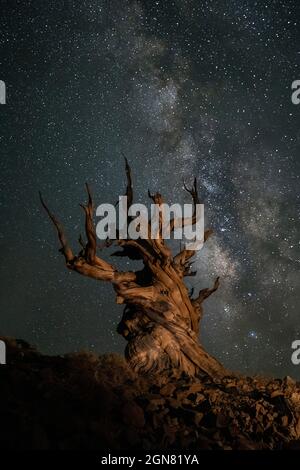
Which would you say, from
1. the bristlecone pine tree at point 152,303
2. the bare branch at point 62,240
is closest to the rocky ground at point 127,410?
the bristlecone pine tree at point 152,303

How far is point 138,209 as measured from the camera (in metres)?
11.3

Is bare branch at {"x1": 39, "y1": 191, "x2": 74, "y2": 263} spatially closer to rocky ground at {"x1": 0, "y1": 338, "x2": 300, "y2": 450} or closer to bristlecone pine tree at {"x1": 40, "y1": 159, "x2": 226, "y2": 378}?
bristlecone pine tree at {"x1": 40, "y1": 159, "x2": 226, "y2": 378}

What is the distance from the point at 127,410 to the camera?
539 cm

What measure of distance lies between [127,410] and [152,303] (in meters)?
5.06

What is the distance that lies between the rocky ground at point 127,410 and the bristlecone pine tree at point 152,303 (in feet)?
3.92

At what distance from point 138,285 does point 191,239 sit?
280 centimetres

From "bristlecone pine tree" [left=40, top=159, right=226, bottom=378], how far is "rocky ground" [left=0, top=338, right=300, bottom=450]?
1193mm

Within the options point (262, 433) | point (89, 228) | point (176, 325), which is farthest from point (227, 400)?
point (89, 228)

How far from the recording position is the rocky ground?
4.70 meters

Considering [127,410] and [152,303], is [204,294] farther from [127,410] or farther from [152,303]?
[127,410]

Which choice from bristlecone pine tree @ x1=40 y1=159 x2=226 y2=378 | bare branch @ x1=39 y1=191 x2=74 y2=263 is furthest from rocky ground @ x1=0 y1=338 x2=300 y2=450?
bare branch @ x1=39 y1=191 x2=74 y2=263

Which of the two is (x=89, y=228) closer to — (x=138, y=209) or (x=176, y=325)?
(x=138, y=209)

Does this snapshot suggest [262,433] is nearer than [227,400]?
Yes

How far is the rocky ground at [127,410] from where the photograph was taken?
15.4ft
